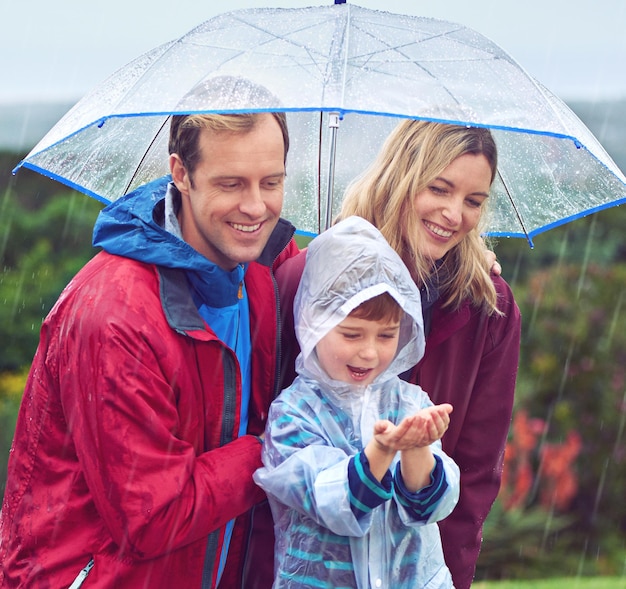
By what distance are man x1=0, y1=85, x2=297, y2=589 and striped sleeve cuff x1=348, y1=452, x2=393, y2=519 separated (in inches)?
13.0

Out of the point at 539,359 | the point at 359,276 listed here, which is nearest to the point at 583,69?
the point at 539,359

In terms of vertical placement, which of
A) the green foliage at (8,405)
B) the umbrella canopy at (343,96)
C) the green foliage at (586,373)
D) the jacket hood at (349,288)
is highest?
the umbrella canopy at (343,96)

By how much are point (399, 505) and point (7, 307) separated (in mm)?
5319

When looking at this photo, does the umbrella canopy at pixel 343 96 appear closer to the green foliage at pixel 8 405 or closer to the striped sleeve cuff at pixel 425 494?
the striped sleeve cuff at pixel 425 494

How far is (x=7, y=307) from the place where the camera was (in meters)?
7.40

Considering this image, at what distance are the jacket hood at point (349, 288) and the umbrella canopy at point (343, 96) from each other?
420 mm

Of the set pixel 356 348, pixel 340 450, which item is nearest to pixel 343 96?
pixel 356 348

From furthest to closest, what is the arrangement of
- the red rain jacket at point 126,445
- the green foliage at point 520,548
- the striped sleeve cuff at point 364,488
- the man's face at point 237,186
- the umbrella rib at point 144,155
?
1. the green foliage at point 520,548
2. the umbrella rib at point 144,155
3. the man's face at point 237,186
4. the striped sleeve cuff at point 364,488
5. the red rain jacket at point 126,445

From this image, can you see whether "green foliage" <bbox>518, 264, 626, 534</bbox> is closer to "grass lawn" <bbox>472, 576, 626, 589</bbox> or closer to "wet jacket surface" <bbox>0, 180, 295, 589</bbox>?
"grass lawn" <bbox>472, 576, 626, 589</bbox>

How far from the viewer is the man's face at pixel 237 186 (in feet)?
9.04

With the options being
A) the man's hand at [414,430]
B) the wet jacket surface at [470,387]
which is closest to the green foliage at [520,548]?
the wet jacket surface at [470,387]

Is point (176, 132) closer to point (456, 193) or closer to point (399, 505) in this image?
point (456, 193)

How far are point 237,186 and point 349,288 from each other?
479 millimetres

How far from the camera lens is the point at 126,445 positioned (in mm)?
2512
